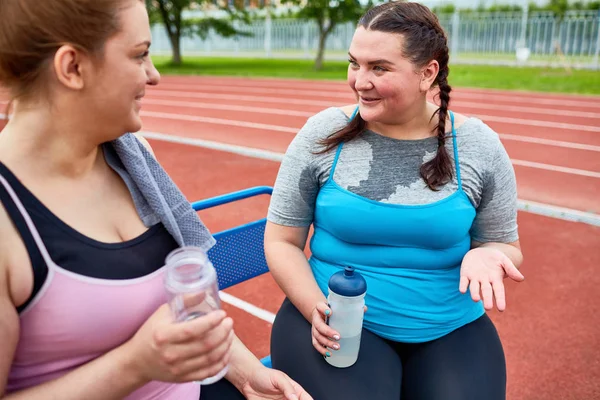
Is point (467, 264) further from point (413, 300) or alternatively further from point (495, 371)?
point (495, 371)

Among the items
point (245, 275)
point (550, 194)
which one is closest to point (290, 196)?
point (245, 275)

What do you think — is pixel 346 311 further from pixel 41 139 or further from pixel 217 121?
pixel 217 121

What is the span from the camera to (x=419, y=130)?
2104 millimetres

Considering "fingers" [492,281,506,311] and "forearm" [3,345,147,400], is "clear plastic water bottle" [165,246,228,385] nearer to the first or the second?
"forearm" [3,345,147,400]

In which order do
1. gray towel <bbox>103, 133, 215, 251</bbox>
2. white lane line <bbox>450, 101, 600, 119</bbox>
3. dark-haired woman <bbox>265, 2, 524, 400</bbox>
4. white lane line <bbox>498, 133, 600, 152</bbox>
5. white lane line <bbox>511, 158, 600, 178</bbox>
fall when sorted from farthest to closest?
white lane line <bbox>450, 101, 600, 119</bbox> → white lane line <bbox>498, 133, 600, 152</bbox> → white lane line <bbox>511, 158, 600, 178</bbox> → dark-haired woman <bbox>265, 2, 524, 400</bbox> → gray towel <bbox>103, 133, 215, 251</bbox>

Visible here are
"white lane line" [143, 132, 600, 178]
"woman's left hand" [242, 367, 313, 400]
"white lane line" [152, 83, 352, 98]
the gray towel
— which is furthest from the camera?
"white lane line" [152, 83, 352, 98]

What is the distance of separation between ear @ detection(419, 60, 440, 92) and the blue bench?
2.82ft

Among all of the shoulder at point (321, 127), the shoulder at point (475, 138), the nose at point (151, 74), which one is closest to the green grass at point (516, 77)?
the shoulder at point (475, 138)

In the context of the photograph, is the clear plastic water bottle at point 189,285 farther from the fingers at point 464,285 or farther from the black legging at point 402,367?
the fingers at point 464,285

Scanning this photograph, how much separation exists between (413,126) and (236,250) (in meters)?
0.89

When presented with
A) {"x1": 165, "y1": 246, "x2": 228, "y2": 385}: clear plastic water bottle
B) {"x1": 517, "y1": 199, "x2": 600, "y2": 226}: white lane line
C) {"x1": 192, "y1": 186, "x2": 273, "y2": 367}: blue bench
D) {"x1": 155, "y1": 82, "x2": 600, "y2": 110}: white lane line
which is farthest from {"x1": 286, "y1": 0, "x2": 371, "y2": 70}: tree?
{"x1": 165, "y1": 246, "x2": 228, "y2": 385}: clear plastic water bottle

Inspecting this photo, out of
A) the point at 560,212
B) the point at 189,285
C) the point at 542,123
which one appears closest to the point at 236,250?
the point at 189,285

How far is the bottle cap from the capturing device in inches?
64.5

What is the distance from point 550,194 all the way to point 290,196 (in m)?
4.57
